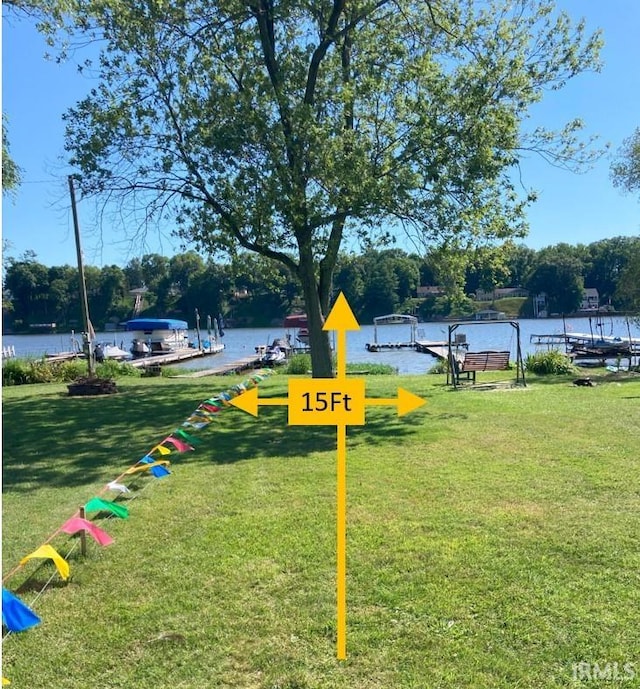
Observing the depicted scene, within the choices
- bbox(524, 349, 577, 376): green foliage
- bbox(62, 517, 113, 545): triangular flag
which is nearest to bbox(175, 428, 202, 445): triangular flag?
bbox(62, 517, 113, 545): triangular flag

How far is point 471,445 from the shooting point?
7953 millimetres

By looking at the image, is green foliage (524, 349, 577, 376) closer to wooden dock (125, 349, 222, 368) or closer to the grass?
the grass

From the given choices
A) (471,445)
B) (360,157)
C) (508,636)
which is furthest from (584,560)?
(360,157)

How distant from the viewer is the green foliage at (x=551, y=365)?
742 inches

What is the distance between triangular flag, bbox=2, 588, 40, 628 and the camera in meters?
3.35

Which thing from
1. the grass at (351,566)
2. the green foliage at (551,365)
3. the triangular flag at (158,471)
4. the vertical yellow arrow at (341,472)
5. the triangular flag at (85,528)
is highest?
the vertical yellow arrow at (341,472)

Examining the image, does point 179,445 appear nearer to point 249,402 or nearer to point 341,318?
point 249,402

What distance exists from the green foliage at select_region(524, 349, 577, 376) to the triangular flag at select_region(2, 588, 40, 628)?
17556 mm

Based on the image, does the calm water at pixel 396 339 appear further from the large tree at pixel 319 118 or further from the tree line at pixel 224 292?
the large tree at pixel 319 118

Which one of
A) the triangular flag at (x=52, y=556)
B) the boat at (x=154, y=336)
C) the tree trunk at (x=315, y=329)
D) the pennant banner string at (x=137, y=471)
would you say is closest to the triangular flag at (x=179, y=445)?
the pennant banner string at (x=137, y=471)

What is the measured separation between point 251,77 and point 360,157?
3.93m

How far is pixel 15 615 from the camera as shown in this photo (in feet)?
11.0

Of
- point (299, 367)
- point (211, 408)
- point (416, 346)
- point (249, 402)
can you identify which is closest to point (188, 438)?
point (211, 408)

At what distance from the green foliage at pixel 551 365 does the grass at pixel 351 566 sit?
10919 millimetres
